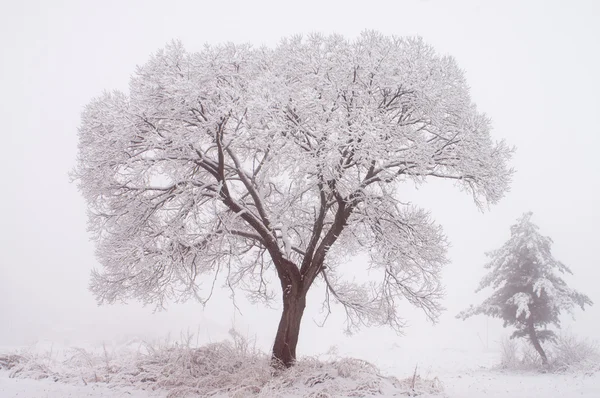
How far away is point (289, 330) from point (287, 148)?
468 centimetres

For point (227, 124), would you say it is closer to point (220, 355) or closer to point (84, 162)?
point (84, 162)

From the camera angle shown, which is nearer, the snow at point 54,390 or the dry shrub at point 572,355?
the snow at point 54,390

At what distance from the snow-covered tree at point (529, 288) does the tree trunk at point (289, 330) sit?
1189 cm

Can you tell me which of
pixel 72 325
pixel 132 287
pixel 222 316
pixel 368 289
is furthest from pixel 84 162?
pixel 222 316

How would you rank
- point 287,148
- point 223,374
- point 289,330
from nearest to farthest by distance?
point 287,148
point 223,374
point 289,330

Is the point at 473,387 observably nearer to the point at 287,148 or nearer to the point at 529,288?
the point at 529,288

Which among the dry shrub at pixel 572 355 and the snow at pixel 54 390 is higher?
A: the dry shrub at pixel 572 355

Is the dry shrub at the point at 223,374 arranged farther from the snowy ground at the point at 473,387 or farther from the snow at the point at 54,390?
the snowy ground at the point at 473,387

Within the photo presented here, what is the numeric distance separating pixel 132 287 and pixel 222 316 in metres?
36.3

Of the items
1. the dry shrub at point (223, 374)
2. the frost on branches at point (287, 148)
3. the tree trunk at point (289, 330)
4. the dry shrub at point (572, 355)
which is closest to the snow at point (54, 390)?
the dry shrub at point (223, 374)

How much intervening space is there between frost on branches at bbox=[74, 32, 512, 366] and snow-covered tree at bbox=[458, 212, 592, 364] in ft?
31.5

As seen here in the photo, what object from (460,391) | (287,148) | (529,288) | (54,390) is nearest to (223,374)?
(54,390)

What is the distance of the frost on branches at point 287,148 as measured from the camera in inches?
314

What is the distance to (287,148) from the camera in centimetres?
805
